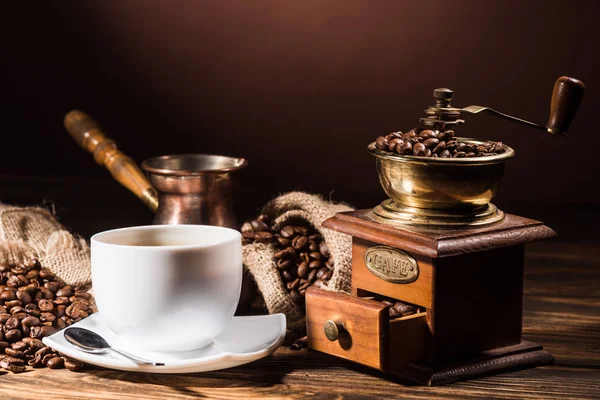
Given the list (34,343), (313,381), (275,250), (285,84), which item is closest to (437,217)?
(313,381)

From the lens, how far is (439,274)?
4.70 feet

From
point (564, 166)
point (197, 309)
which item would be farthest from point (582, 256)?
point (197, 309)

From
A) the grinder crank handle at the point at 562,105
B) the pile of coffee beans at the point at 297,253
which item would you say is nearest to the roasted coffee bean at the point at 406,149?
the grinder crank handle at the point at 562,105

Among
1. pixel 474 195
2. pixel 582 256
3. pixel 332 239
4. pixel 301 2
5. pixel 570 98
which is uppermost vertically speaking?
pixel 301 2

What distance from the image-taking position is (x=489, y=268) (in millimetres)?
1493

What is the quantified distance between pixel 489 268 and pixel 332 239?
323mm

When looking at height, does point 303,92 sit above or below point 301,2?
below

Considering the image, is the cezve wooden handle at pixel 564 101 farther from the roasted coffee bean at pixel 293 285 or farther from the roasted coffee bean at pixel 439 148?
the roasted coffee bean at pixel 293 285

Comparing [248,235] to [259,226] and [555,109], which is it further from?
[555,109]

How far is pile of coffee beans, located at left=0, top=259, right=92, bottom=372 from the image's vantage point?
1.50 metres

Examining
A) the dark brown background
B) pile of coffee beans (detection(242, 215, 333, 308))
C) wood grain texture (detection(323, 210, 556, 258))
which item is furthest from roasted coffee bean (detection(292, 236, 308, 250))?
the dark brown background

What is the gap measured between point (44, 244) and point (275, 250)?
508 mm

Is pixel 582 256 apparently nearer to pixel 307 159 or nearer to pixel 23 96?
pixel 307 159

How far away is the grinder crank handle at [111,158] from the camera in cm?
204
